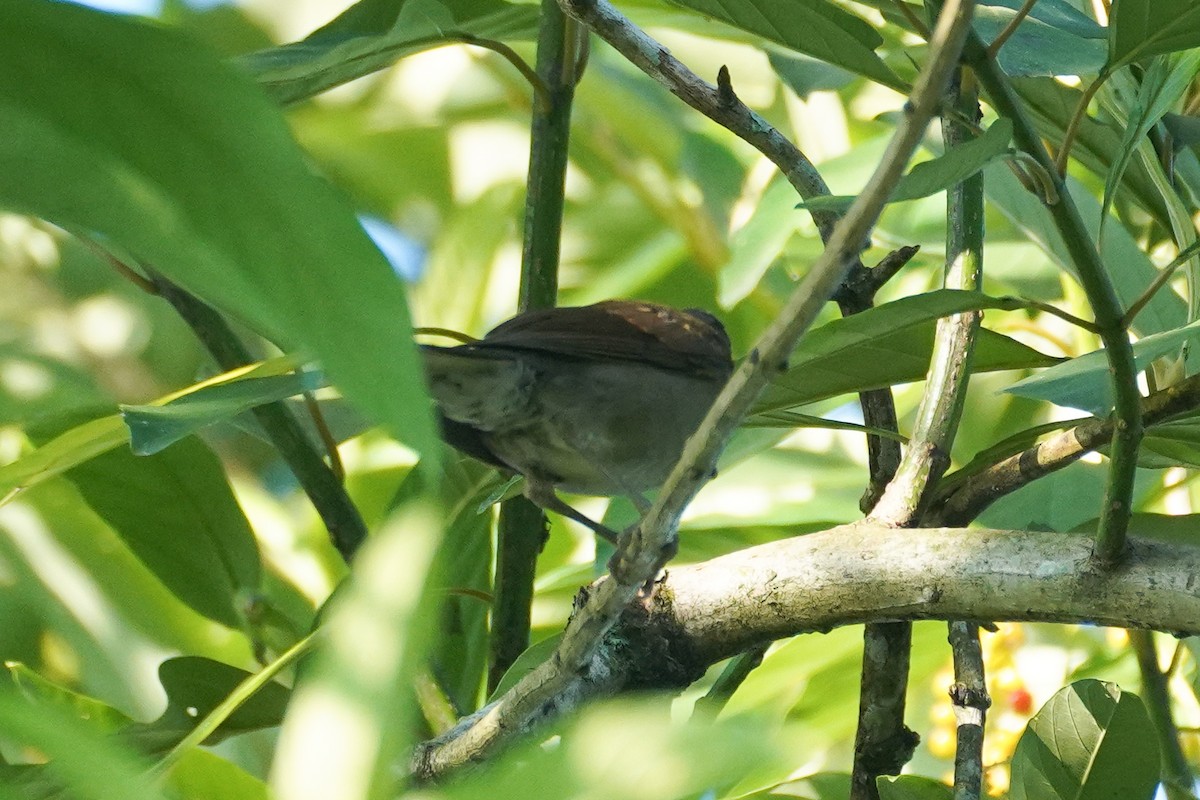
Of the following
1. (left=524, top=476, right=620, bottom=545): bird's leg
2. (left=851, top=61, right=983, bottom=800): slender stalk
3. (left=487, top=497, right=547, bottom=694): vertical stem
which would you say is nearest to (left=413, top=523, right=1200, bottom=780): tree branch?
(left=851, top=61, right=983, bottom=800): slender stalk

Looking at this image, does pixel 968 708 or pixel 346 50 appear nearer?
pixel 968 708

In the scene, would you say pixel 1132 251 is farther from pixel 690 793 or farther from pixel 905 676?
pixel 690 793

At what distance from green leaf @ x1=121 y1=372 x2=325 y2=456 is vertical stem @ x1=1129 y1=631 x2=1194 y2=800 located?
115 centimetres

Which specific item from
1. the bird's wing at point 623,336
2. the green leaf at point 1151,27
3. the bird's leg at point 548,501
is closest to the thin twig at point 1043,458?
the green leaf at point 1151,27

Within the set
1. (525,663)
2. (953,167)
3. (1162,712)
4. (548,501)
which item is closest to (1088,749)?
(1162,712)

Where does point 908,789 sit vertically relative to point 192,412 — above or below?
below

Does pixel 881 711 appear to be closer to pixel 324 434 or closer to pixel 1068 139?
pixel 1068 139

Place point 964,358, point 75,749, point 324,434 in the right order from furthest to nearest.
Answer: point 324,434 < point 964,358 < point 75,749

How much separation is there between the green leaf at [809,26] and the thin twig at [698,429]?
6.9 inches

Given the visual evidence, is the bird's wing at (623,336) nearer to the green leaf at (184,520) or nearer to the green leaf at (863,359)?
the green leaf at (184,520)

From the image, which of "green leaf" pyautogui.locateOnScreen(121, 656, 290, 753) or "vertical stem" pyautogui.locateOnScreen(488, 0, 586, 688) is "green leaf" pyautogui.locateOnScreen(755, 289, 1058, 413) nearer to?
"vertical stem" pyautogui.locateOnScreen(488, 0, 586, 688)

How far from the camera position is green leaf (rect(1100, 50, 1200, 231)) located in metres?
1.20

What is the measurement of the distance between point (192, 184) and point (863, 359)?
1.19 metres

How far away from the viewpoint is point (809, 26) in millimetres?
1313
